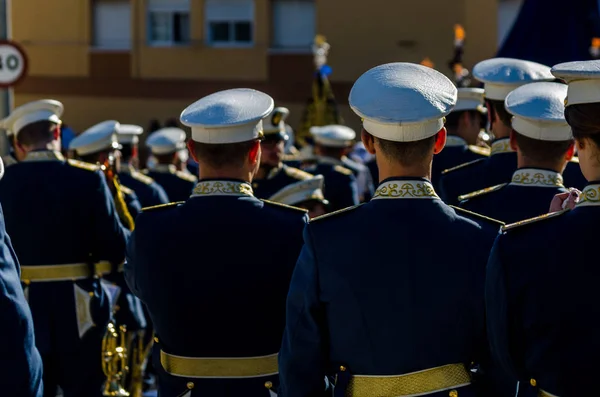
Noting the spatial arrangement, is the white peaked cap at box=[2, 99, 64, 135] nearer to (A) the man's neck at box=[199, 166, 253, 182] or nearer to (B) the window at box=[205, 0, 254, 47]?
(A) the man's neck at box=[199, 166, 253, 182]

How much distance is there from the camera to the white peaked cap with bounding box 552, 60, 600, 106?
10.4ft

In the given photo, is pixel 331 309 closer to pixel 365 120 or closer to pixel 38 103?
pixel 365 120

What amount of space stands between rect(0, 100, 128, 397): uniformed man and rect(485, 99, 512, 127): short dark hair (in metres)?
2.34

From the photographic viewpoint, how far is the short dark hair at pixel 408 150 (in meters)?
3.56

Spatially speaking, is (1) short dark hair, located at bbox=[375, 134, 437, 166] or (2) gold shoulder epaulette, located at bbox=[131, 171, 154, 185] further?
(2) gold shoulder epaulette, located at bbox=[131, 171, 154, 185]

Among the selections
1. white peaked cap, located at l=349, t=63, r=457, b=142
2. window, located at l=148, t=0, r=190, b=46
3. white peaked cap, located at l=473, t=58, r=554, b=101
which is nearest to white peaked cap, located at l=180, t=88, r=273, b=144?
white peaked cap, located at l=349, t=63, r=457, b=142

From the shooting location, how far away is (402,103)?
3512 mm

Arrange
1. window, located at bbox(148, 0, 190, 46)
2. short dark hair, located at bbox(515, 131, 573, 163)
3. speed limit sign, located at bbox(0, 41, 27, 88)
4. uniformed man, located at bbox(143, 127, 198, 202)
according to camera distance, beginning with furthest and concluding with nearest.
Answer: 1. window, located at bbox(148, 0, 190, 46)
2. speed limit sign, located at bbox(0, 41, 27, 88)
3. uniformed man, located at bbox(143, 127, 198, 202)
4. short dark hair, located at bbox(515, 131, 573, 163)

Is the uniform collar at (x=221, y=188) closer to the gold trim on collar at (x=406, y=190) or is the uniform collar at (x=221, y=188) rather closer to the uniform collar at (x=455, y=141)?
the gold trim on collar at (x=406, y=190)

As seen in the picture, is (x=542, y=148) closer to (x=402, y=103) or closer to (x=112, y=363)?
(x=402, y=103)

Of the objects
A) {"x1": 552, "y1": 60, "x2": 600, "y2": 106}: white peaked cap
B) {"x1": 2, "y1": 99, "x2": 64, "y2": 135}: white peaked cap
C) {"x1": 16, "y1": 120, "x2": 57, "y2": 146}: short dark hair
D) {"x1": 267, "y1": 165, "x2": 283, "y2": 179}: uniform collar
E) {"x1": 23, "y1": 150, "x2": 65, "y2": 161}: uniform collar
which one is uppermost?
{"x1": 552, "y1": 60, "x2": 600, "y2": 106}: white peaked cap

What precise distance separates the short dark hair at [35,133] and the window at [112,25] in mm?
17925

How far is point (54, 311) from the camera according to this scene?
264 inches

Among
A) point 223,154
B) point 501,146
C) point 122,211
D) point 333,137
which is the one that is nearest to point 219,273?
point 223,154
